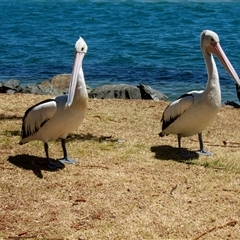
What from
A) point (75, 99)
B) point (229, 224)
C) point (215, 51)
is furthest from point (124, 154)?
point (229, 224)

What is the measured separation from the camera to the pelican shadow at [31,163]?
213 inches

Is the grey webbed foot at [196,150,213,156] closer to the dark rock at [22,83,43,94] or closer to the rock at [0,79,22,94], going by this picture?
the dark rock at [22,83,43,94]

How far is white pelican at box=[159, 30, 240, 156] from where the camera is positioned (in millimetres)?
5852

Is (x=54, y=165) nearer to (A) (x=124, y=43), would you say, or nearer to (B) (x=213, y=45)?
(B) (x=213, y=45)

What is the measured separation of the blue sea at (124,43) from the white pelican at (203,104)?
6859 mm

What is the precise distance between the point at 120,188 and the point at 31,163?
1089 millimetres

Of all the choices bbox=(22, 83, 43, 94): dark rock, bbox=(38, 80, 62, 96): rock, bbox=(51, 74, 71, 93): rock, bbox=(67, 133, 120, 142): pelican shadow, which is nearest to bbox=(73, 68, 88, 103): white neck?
bbox=(67, 133, 120, 142): pelican shadow

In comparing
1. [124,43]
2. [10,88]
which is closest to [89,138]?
[10,88]

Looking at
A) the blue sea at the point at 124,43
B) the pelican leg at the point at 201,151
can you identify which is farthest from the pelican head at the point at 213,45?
the blue sea at the point at 124,43

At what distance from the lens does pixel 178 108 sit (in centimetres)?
603

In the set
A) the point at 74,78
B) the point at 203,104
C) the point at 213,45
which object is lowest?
the point at 203,104

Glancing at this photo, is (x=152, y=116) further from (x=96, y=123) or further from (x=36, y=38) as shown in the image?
(x=36, y=38)

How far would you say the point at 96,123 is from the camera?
24.7 ft

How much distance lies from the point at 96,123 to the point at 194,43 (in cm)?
1586
